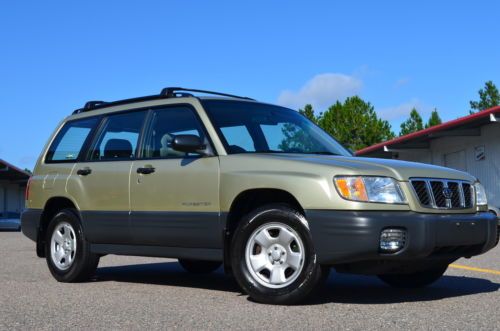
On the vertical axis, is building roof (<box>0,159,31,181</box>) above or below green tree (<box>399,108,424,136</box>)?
below

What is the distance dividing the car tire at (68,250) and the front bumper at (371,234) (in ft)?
9.71

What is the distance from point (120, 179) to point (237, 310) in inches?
87.7

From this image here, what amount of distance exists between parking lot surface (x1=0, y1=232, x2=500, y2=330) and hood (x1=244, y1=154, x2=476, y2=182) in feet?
3.38

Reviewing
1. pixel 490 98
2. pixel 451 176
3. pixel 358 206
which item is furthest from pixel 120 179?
pixel 490 98

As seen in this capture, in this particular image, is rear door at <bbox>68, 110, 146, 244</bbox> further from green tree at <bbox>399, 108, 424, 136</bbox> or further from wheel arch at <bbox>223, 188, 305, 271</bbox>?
green tree at <bbox>399, 108, 424, 136</bbox>

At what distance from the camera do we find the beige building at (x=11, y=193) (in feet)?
136

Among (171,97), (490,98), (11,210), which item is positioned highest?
(490,98)

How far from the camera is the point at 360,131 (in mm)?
65875

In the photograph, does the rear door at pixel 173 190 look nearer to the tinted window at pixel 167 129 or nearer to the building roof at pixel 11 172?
the tinted window at pixel 167 129

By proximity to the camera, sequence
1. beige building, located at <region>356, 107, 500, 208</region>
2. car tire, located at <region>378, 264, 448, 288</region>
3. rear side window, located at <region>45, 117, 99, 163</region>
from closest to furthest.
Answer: car tire, located at <region>378, 264, 448, 288</region>, rear side window, located at <region>45, 117, 99, 163</region>, beige building, located at <region>356, 107, 500, 208</region>

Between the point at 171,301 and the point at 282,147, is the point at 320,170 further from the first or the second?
the point at 171,301

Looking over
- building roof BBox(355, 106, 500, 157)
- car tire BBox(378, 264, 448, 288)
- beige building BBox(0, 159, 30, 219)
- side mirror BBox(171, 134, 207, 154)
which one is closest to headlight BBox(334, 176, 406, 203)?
side mirror BBox(171, 134, 207, 154)

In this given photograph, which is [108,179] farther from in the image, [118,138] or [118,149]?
[118,138]

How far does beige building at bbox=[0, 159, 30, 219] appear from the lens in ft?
136
